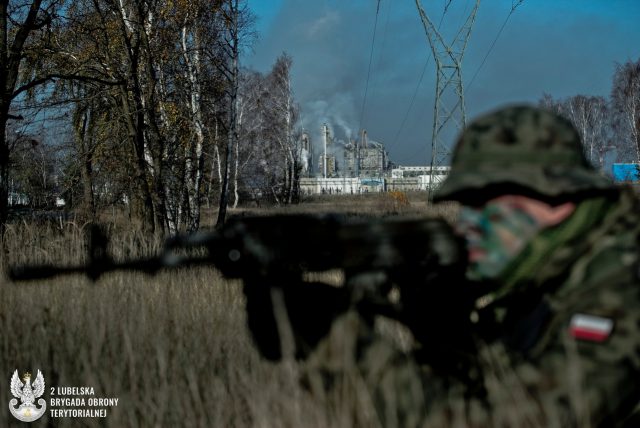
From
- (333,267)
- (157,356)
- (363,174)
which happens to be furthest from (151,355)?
(363,174)

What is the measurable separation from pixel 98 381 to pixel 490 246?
5.76 ft

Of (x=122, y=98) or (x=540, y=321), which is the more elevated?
(x=122, y=98)

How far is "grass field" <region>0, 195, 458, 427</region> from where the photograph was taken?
2.17m

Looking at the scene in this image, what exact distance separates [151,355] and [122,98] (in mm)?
7896

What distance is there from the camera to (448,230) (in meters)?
1.60

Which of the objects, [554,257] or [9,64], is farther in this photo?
[9,64]

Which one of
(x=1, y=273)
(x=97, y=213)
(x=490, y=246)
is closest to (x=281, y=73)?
(x=97, y=213)

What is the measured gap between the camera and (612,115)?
5456 cm

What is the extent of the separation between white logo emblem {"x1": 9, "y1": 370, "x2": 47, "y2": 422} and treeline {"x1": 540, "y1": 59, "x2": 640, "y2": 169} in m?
48.2

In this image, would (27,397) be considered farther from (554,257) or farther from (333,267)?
(554,257)

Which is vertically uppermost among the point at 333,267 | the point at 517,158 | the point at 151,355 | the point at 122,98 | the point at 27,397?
the point at 122,98

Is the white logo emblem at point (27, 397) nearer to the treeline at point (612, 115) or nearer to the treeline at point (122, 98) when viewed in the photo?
the treeline at point (122, 98)

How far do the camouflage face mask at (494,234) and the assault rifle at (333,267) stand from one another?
66 mm

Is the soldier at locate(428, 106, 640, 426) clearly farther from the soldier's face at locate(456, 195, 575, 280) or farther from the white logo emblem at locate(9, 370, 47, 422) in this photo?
the white logo emblem at locate(9, 370, 47, 422)
